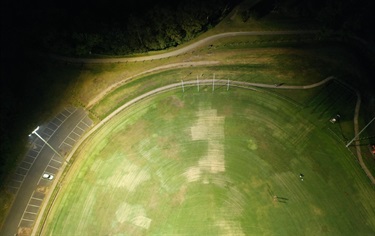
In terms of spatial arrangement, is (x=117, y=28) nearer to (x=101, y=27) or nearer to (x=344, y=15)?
(x=101, y=27)

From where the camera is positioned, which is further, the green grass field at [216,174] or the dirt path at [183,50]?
the dirt path at [183,50]

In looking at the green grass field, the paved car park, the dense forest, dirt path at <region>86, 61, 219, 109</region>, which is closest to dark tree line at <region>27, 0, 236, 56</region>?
the dense forest

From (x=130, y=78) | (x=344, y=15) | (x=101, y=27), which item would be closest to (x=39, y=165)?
(x=130, y=78)

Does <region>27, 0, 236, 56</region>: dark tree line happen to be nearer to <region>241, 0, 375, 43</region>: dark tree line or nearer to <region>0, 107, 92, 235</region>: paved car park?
<region>0, 107, 92, 235</region>: paved car park

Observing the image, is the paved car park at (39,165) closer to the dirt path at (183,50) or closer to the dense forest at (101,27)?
the dense forest at (101,27)

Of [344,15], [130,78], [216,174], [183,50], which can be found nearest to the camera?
[216,174]

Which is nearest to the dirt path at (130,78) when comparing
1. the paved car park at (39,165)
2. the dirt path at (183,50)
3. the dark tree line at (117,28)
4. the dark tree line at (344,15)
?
the dirt path at (183,50)
